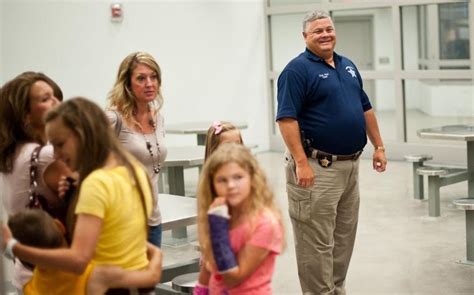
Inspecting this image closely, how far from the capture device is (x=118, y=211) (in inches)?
108

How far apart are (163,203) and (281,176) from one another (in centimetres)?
566

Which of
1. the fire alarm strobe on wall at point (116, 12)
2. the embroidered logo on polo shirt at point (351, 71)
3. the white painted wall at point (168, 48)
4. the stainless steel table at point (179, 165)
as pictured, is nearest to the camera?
the embroidered logo on polo shirt at point (351, 71)

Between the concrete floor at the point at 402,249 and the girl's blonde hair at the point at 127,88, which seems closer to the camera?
the girl's blonde hair at the point at 127,88

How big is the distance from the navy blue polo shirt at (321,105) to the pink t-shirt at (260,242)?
Result: 1802 mm

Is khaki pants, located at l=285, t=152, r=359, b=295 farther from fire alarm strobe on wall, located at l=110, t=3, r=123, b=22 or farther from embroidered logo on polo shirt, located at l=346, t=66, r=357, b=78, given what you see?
fire alarm strobe on wall, located at l=110, t=3, r=123, b=22

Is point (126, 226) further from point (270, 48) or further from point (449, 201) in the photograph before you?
point (270, 48)

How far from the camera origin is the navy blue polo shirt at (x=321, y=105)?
4.73 meters

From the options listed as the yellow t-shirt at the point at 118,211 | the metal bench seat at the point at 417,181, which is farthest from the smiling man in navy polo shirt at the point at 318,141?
the metal bench seat at the point at 417,181

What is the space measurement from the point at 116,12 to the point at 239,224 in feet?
27.0

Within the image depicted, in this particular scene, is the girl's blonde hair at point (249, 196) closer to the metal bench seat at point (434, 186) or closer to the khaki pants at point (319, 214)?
the khaki pants at point (319, 214)

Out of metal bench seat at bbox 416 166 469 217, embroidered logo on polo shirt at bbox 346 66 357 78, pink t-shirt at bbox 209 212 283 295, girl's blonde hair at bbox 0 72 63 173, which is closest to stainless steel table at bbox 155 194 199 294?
embroidered logo on polo shirt at bbox 346 66 357 78

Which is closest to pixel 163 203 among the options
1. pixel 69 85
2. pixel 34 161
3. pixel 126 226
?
pixel 34 161

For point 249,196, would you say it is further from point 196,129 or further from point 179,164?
point 196,129

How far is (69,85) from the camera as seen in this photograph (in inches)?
410
